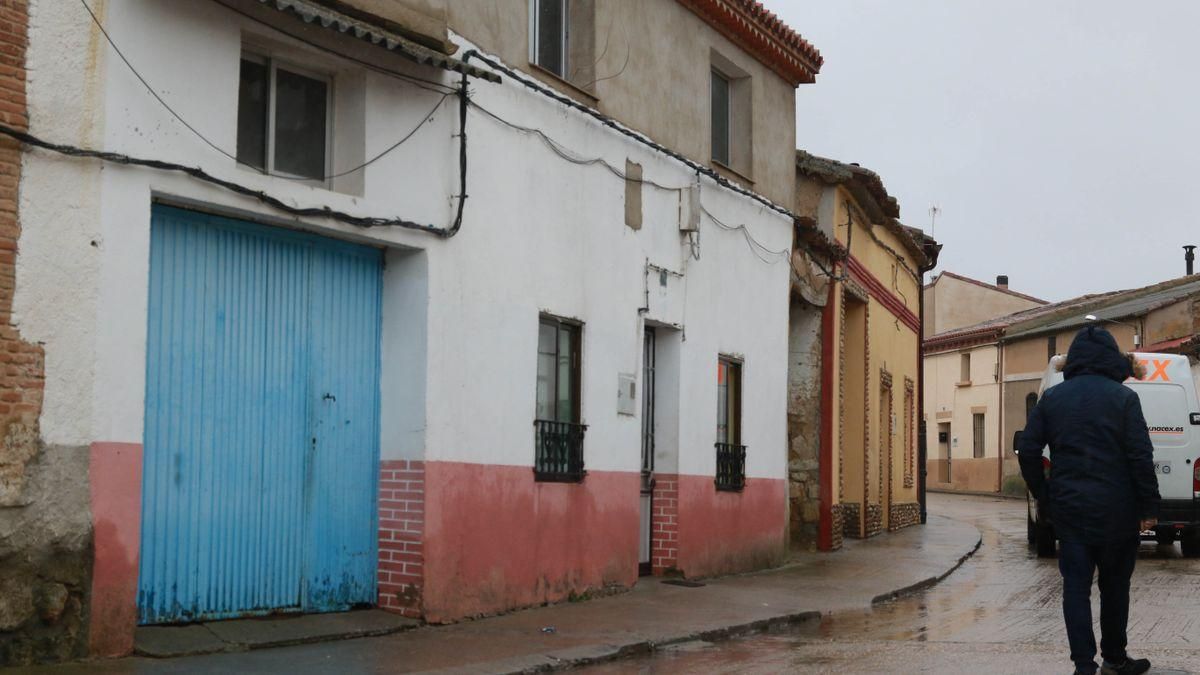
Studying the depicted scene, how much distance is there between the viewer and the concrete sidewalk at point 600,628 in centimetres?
840

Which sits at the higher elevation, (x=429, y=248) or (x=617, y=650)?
(x=429, y=248)

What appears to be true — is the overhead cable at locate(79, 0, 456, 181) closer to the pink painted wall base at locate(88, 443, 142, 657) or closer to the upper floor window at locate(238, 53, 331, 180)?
the upper floor window at locate(238, 53, 331, 180)

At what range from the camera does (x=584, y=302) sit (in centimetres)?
1274

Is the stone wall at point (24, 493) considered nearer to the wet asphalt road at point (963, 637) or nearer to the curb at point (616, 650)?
the curb at point (616, 650)

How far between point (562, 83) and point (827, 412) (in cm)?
892

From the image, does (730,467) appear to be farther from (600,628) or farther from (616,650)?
(616,650)

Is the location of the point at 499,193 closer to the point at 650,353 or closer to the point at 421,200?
the point at 421,200

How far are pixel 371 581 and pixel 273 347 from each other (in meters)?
2.02

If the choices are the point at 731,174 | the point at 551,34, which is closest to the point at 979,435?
the point at 731,174

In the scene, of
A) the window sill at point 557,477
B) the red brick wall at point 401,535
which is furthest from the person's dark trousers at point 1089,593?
the window sill at point 557,477

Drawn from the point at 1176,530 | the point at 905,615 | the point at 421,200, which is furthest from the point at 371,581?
the point at 1176,530

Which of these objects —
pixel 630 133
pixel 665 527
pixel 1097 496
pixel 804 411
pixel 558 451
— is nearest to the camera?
pixel 1097 496

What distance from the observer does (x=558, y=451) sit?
12.5 metres

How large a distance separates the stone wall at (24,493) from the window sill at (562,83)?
5.19 m
